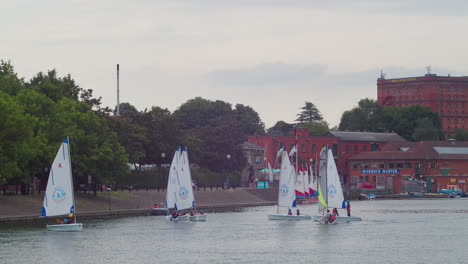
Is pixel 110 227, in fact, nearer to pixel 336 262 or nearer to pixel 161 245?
pixel 161 245

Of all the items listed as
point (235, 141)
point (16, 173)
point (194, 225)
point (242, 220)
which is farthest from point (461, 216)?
point (235, 141)

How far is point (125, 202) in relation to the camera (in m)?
125

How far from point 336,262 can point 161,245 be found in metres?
17.6

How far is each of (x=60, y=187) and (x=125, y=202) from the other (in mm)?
37140

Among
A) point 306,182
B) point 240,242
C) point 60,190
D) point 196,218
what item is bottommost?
point 240,242

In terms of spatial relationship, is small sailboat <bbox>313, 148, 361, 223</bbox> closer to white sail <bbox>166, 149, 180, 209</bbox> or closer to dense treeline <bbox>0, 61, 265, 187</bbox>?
white sail <bbox>166, 149, 180, 209</bbox>

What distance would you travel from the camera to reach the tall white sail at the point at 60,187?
3440 inches

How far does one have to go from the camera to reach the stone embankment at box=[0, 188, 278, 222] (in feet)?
339

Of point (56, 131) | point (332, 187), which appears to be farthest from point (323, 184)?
point (56, 131)

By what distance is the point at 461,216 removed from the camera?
393 ft

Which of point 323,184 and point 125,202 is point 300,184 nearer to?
point 125,202

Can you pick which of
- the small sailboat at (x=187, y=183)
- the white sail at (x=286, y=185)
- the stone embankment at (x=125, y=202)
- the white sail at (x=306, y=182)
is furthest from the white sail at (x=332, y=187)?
the white sail at (x=306, y=182)

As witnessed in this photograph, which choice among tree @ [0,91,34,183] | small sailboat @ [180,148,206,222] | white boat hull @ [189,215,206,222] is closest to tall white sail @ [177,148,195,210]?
small sailboat @ [180,148,206,222]

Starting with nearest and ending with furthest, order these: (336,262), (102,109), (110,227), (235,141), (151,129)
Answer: (336,262) < (110,227) < (102,109) < (151,129) < (235,141)
